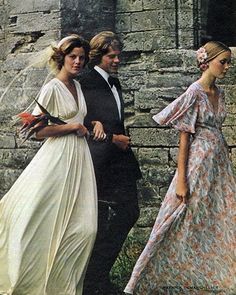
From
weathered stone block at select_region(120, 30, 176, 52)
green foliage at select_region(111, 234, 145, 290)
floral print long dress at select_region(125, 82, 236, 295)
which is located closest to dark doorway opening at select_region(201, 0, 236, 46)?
weathered stone block at select_region(120, 30, 176, 52)

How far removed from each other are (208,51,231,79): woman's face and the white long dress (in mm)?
1063

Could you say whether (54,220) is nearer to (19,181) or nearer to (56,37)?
(19,181)

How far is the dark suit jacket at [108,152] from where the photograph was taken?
22.6ft

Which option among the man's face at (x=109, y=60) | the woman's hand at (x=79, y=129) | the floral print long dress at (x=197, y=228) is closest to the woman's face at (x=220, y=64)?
the floral print long dress at (x=197, y=228)

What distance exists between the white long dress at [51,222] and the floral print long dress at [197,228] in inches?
18.1

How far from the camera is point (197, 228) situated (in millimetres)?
6523

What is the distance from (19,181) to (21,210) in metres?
0.25

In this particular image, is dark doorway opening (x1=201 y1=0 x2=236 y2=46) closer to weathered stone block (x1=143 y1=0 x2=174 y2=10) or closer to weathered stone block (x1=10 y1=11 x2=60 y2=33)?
weathered stone block (x1=143 y1=0 x2=174 y2=10)

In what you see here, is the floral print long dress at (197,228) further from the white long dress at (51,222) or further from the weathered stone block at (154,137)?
the weathered stone block at (154,137)

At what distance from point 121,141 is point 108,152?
0.13 metres

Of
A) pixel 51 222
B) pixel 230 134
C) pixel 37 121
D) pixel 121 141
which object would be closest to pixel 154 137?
pixel 230 134

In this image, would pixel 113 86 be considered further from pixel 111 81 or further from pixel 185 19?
pixel 185 19

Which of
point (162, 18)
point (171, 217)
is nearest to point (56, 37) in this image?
point (162, 18)

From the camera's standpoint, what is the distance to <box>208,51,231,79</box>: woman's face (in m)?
6.56
